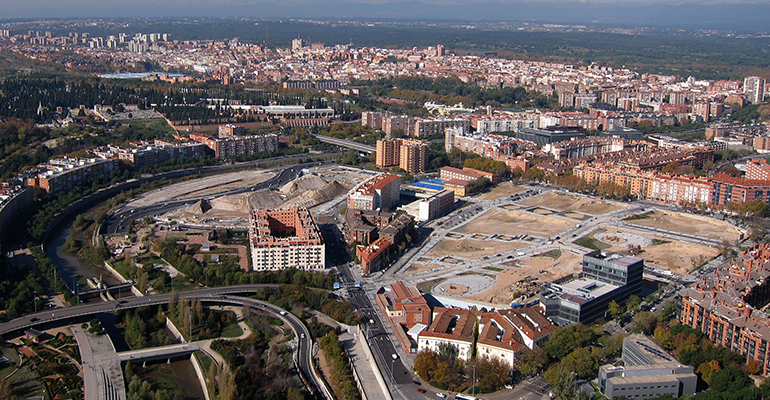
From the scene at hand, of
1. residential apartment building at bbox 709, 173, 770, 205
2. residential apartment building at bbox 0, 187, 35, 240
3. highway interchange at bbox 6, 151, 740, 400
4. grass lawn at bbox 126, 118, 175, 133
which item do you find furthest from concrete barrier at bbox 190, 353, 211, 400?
grass lawn at bbox 126, 118, 175, 133

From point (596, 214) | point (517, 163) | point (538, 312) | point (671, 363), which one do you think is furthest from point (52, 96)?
point (671, 363)

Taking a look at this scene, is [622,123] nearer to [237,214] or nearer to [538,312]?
[237,214]

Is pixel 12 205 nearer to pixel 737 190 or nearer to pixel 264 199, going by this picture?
pixel 264 199

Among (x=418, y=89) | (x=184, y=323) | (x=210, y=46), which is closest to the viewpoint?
(x=184, y=323)

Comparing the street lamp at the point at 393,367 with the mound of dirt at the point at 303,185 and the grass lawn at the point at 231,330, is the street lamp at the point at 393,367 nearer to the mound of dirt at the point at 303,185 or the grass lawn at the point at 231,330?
the grass lawn at the point at 231,330

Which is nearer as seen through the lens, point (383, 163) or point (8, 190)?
point (8, 190)

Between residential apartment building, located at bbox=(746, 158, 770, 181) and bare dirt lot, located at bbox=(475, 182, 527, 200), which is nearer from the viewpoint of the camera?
bare dirt lot, located at bbox=(475, 182, 527, 200)

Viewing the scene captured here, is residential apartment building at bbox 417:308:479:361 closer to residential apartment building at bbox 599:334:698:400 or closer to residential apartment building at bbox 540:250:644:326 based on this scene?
residential apartment building at bbox 540:250:644:326

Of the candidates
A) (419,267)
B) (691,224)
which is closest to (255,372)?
(419,267)
